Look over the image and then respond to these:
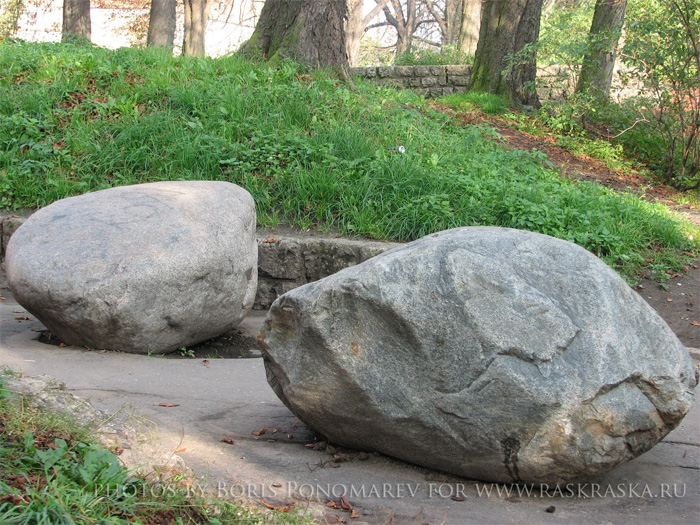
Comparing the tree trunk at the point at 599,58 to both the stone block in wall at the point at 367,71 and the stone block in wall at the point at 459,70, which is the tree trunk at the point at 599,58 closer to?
the stone block in wall at the point at 459,70

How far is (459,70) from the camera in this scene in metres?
12.9

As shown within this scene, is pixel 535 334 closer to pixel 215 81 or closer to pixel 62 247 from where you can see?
pixel 62 247

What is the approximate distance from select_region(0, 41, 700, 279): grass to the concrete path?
115 inches

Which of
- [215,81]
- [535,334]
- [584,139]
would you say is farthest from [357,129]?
[535,334]

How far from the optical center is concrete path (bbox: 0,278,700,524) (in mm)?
2584

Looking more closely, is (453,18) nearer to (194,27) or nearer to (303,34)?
(194,27)

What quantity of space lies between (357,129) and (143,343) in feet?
12.6

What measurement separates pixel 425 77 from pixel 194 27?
5.56 m

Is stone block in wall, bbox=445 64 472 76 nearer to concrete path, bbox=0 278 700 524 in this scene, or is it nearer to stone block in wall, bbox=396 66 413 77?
stone block in wall, bbox=396 66 413 77

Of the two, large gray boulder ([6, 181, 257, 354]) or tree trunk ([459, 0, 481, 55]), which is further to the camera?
tree trunk ([459, 0, 481, 55])

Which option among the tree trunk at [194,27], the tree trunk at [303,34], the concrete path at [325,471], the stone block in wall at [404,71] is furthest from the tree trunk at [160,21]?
the concrete path at [325,471]

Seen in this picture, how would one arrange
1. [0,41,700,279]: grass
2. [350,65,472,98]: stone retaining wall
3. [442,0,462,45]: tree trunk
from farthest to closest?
1. [442,0,462,45]: tree trunk
2. [350,65,472,98]: stone retaining wall
3. [0,41,700,279]: grass

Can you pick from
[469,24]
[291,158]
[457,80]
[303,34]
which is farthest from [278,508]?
[469,24]

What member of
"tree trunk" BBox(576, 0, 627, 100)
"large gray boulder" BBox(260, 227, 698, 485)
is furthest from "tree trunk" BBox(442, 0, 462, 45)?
"large gray boulder" BBox(260, 227, 698, 485)
